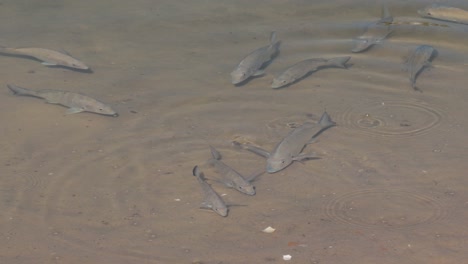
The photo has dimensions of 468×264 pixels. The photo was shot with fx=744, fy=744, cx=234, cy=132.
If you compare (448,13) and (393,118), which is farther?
(448,13)

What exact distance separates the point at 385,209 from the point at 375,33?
447 cm

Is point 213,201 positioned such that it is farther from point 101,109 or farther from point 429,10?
point 429,10

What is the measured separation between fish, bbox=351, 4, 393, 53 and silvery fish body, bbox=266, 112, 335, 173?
243cm

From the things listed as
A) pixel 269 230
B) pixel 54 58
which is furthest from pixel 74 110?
pixel 269 230

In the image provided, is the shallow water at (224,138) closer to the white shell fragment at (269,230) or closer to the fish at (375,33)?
the white shell fragment at (269,230)

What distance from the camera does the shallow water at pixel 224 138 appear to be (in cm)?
736

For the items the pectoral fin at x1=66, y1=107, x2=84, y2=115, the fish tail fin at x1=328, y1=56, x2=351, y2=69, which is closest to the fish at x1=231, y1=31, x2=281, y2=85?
the fish tail fin at x1=328, y1=56, x2=351, y2=69

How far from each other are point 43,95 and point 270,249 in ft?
14.5

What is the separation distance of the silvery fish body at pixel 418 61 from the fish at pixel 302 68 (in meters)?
0.91

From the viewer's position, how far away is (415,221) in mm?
7570

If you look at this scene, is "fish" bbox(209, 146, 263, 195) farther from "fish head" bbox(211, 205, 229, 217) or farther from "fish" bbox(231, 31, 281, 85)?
"fish" bbox(231, 31, 281, 85)

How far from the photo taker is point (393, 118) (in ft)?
31.5

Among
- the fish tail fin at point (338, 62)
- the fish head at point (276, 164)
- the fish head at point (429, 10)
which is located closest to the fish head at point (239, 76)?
the fish tail fin at point (338, 62)

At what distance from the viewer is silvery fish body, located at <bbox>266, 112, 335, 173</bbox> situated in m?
8.44
